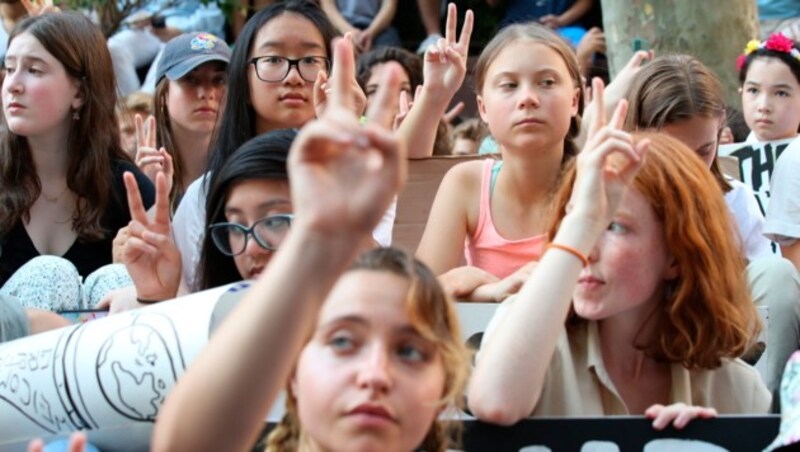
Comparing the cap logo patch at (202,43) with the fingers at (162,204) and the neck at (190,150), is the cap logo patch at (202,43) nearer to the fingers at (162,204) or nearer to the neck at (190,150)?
the neck at (190,150)

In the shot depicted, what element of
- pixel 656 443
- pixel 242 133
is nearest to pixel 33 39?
pixel 242 133

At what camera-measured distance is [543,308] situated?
299cm

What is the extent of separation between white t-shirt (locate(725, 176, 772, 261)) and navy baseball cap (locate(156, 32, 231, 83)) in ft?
5.94

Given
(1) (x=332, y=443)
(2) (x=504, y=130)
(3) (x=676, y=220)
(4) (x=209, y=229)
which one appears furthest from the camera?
(2) (x=504, y=130)

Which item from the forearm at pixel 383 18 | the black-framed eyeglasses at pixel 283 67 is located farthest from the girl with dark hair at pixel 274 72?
the forearm at pixel 383 18

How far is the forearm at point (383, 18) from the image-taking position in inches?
339

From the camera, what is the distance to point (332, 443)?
8.22ft

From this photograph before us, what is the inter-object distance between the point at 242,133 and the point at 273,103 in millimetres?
169

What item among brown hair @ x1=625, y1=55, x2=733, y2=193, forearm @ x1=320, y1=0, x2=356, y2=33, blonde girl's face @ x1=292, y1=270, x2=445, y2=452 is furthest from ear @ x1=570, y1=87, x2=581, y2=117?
forearm @ x1=320, y1=0, x2=356, y2=33

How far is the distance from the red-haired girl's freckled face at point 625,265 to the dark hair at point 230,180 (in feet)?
2.78

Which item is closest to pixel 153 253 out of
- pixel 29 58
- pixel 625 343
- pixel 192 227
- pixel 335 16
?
pixel 192 227

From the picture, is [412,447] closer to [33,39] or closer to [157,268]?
[157,268]

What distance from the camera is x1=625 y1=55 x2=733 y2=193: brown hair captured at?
464cm

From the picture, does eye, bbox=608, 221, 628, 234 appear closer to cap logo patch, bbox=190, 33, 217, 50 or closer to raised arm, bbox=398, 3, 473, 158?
raised arm, bbox=398, 3, 473, 158
